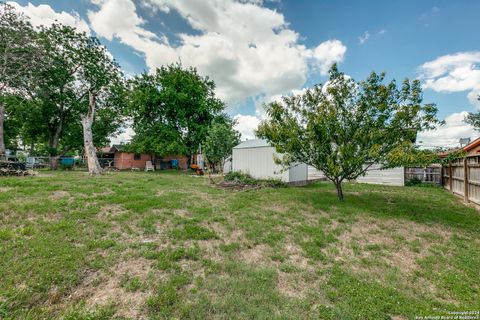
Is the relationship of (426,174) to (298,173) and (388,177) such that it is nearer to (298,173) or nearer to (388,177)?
(388,177)

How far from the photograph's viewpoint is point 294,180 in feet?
34.9

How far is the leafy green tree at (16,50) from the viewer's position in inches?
464

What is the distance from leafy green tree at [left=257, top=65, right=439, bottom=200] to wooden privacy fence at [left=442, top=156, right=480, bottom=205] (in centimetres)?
288

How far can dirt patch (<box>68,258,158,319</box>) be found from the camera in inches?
88.0

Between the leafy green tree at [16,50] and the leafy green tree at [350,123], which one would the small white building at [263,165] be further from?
the leafy green tree at [16,50]

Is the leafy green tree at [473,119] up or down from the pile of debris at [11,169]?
up

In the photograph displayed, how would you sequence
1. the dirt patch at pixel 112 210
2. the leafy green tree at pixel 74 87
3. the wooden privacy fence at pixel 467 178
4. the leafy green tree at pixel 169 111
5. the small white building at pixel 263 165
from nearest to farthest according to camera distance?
the dirt patch at pixel 112 210, the wooden privacy fence at pixel 467 178, the small white building at pixel 263 165, the leafy green tree at pixel 74 87, the leafy green tree at pixel 169 111

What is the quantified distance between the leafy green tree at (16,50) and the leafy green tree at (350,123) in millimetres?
16487

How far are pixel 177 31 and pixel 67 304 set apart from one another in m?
12.2

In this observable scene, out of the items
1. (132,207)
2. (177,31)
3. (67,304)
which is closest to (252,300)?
(67,304)

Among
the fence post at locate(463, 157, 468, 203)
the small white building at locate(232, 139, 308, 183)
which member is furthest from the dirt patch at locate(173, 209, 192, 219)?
the fence post at locate(463, 157, 468, 203)

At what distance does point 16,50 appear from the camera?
12281 millimetres

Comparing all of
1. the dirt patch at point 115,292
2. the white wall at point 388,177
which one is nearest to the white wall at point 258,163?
the white wall at point 388,177

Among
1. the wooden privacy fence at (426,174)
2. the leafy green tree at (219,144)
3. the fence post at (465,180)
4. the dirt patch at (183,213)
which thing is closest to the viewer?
the dirt patch at (183,213)
